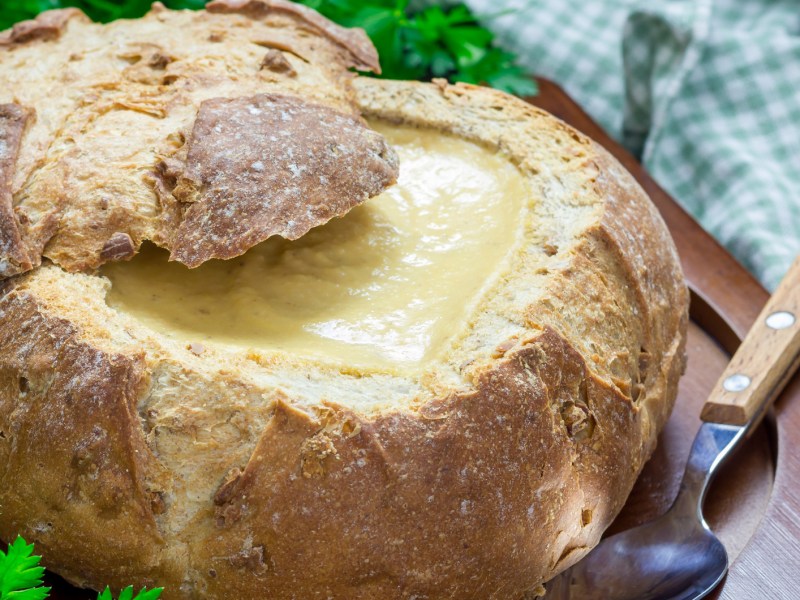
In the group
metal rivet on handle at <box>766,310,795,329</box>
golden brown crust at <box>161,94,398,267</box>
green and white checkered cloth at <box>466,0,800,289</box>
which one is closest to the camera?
golden brown crust at <box>161,94,398,267</box>

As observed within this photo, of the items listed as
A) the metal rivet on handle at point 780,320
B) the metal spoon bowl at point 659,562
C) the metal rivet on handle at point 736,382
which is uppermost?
the metal rivet on handle at point 780,320

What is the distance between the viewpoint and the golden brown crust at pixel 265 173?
5.62ft

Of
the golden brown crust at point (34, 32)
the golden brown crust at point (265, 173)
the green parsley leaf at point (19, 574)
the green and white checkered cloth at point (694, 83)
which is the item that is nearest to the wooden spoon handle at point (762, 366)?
the green and white checkered cloth at point (694, 83)

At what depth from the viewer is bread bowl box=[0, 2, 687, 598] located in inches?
62.2

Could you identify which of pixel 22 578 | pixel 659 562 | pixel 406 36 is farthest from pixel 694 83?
pixel 22 578

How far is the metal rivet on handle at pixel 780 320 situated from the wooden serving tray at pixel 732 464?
7.3 inches

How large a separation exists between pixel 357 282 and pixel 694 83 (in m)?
2.17

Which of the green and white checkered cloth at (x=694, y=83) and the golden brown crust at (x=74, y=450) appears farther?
the green and white checkered cloth at (x=694, y=83)

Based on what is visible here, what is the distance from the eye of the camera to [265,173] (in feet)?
5.76

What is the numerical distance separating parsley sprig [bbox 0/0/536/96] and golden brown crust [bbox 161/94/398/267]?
1.16m

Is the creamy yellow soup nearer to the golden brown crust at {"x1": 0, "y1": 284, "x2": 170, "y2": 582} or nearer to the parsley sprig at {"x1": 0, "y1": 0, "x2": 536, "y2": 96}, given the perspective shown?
the golden brown crust at {"x1": 0, "y1": 284, "x2": 170, "y2": 582}

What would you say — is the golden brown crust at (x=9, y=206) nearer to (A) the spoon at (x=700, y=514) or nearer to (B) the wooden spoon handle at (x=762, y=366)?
(A) the spoon at (x=700, y=514)

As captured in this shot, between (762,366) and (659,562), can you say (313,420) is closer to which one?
(659,562)

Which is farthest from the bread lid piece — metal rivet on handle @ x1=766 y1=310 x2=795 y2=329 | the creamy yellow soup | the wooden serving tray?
metal rivet on handle @ x1=766 y1=310 x2=795 y2=329
